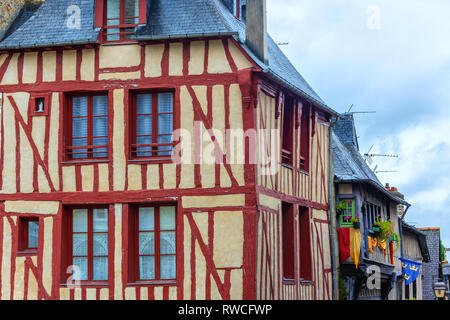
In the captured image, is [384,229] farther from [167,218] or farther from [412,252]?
[412,252]

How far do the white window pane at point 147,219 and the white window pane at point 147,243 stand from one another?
101 mm

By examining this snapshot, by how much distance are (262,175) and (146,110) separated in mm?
2304

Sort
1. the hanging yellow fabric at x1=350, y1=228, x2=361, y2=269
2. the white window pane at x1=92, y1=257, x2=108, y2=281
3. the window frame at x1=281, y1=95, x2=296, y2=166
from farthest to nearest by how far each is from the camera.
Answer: the hanging yellow fabric at x1=350, y1=228, x2=361, y2=269 < the window frame at x1=281, y1=95, x2=296, y2=166 < the white window pane at x1=92, y1=257, x2=108, y2=281

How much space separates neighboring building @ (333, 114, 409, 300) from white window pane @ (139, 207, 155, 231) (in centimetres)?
570

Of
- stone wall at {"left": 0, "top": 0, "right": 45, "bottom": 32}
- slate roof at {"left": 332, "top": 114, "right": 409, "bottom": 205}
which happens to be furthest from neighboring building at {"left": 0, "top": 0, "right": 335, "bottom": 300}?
slate roof at {"left": 332, "top": 114, "right": 409, "bottom": 205}

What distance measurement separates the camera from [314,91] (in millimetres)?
19938

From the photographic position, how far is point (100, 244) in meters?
15.6

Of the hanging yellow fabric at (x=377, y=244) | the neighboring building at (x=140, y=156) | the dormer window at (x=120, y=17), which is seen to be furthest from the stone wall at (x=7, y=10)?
the hanging yellow fabric at (x=377, y=244)

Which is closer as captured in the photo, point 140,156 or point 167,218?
point 167,218

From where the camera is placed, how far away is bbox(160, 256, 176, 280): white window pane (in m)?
15.2

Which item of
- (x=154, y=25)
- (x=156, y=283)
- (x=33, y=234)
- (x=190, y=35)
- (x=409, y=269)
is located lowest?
(x=156, y=283)

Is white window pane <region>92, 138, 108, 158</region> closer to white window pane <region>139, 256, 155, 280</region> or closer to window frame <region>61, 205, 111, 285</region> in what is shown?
window frame <region>61, 205, 111, 285</region>

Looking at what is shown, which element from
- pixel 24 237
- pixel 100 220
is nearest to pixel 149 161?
pixel 100 220

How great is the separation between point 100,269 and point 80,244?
563 millimetres
